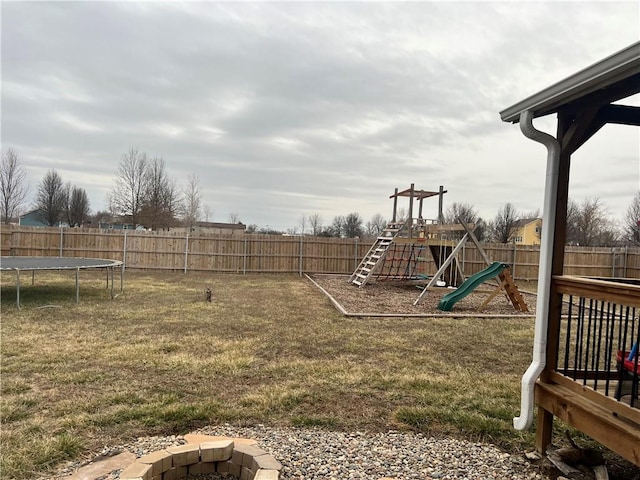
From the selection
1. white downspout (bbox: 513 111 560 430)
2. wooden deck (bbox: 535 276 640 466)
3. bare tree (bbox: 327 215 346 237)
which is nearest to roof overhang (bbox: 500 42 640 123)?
white downspout (bbox: 513 111 560 430)

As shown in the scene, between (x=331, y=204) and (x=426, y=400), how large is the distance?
26.8 m

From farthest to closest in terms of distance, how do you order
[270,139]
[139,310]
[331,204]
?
1. [331,204]
2. [270,139]
3. [139,310]

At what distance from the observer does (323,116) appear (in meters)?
12.4

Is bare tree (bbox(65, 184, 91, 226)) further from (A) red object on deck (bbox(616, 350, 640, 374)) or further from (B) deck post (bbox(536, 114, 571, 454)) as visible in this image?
(A) red object on deck (bbox(616, 350, 640, 374))

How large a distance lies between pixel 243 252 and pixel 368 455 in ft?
44.0

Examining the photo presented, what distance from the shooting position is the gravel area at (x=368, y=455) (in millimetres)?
2123

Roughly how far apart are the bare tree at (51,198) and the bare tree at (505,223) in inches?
1479

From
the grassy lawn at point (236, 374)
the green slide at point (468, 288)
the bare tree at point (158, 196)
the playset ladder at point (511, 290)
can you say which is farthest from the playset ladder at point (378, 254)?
the bare tree at point (158, 196)

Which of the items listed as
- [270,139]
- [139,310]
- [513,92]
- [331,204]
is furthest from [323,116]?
[331,204]

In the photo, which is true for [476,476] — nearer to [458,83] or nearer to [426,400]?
[426,400]

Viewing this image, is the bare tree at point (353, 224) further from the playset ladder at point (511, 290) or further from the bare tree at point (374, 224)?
the playset ladder at point (511, 290)

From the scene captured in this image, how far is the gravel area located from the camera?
2.12 meters

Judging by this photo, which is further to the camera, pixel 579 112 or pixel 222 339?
pixel 222 339

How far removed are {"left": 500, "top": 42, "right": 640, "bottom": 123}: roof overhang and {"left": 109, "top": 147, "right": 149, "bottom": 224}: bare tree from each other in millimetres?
27344
